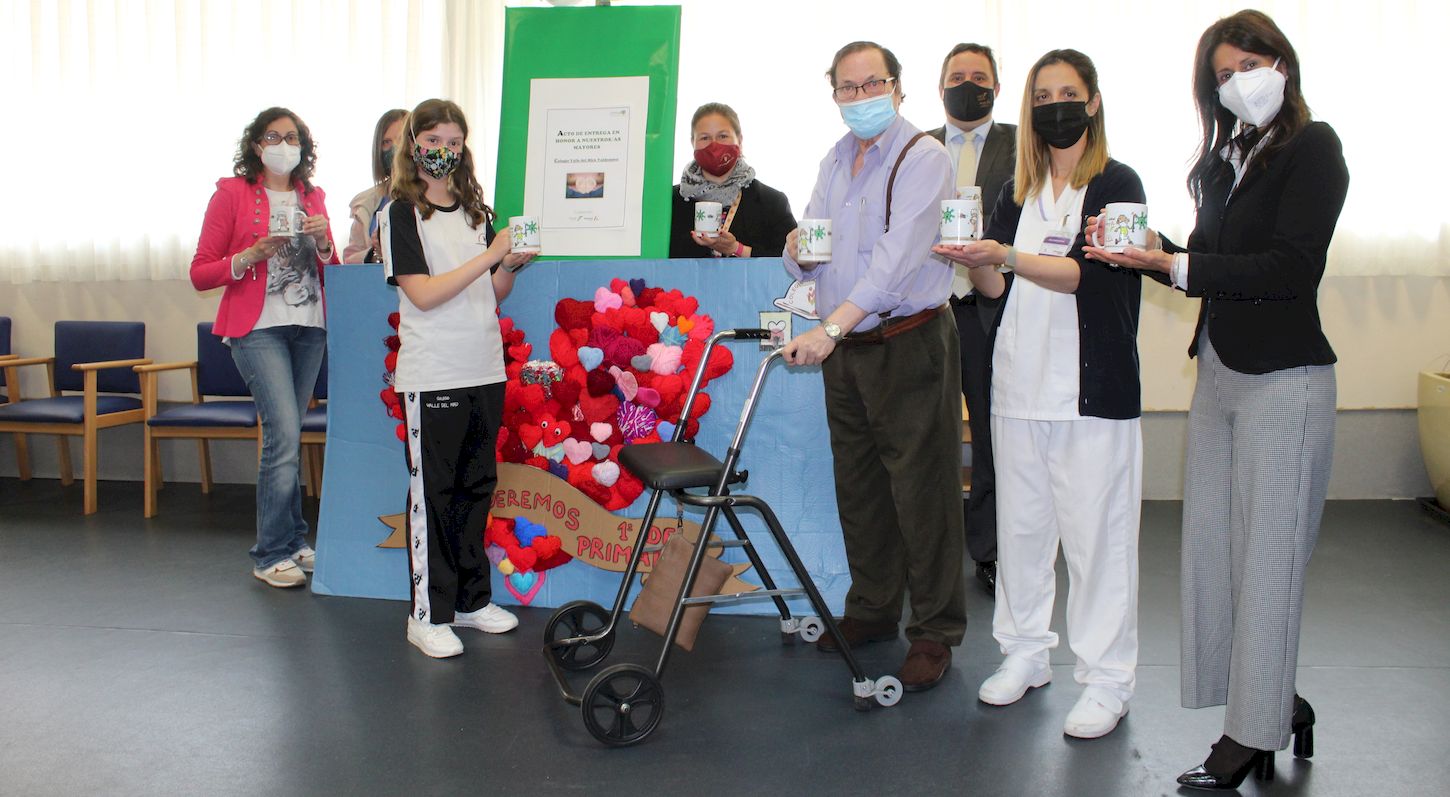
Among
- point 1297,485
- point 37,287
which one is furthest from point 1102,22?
point 37,287

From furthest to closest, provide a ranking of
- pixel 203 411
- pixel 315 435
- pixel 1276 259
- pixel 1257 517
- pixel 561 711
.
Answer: pixel 203 411
pixel 315 435
pixel 561 711
pixel 1257 517
pixel 1276 259

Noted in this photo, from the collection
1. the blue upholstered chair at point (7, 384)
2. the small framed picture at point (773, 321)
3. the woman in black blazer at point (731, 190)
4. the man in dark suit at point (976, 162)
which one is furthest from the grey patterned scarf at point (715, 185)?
the blue upholstered chair at point (7, 384)

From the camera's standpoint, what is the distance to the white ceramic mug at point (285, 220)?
3.53 metres

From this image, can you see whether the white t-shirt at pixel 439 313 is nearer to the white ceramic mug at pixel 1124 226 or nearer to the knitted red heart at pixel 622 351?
the knitted red heart at pixel 622 351

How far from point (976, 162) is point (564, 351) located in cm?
160

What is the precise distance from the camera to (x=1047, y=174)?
8.62ft

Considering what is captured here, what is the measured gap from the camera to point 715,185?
156 inches

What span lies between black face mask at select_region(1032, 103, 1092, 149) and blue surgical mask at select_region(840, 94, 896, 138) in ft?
1.30

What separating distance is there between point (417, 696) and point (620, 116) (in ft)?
6.73

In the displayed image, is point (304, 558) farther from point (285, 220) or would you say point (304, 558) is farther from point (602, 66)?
point (602, 66)

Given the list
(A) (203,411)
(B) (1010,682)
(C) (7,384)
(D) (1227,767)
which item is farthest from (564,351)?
(C) (7,384)

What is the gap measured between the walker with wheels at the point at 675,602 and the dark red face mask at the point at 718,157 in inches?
44.3

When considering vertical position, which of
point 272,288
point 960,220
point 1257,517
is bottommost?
point 1257,517

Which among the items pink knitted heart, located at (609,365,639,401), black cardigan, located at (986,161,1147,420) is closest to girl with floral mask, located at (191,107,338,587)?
pink knitted heart, located at (609,365,639,401)
